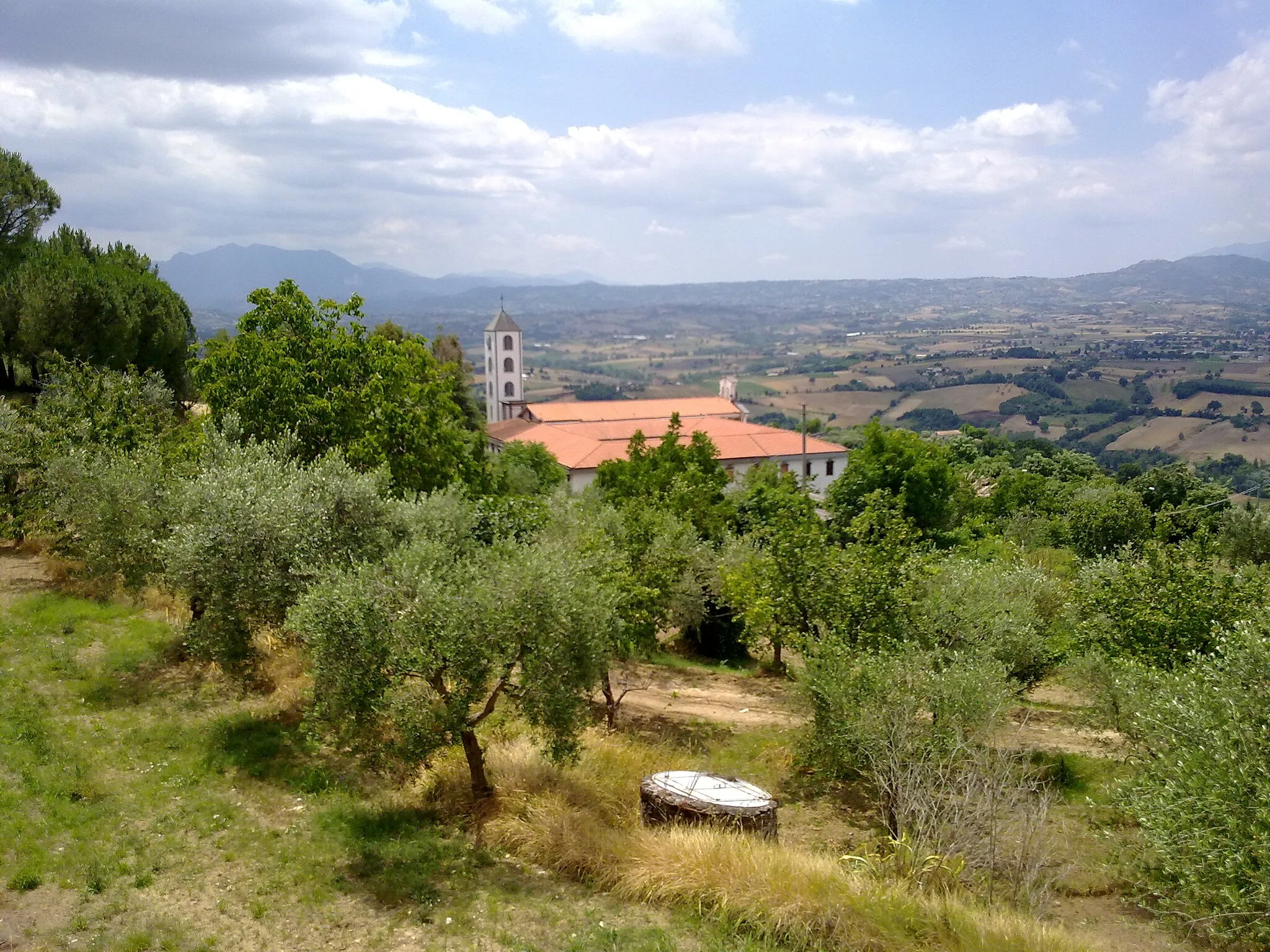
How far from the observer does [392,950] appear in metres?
9.81

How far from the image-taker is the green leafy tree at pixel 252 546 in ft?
45.1

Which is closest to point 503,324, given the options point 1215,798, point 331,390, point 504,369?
point 504,369

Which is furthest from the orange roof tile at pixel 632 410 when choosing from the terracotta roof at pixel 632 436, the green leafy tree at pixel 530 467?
the green leafy tree at pixel 530 467

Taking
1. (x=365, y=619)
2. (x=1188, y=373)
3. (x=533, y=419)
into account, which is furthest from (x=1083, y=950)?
(x=1188, y=373)

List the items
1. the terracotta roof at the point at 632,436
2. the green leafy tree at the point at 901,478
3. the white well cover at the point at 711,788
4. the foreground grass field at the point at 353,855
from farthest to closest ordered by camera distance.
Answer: the terracotta roof at the point at 632,436, the green leafy tree at the point at 901,478, the white well cover at the point at 711,788, the foreground grass field at the point at 353,855

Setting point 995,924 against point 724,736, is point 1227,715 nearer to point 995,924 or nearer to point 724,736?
point 995,924

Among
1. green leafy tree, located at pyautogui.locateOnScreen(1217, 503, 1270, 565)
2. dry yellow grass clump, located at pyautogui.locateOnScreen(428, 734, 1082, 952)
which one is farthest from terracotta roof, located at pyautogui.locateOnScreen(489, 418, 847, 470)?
dry yellow grass clump, located at pyautogui.locateOnScreen(428, 734, 1082, 952)

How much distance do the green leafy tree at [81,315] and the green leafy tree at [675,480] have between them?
17.9 meters

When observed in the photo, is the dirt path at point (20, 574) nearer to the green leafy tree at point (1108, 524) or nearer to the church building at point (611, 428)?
the church building at point (611, 428)

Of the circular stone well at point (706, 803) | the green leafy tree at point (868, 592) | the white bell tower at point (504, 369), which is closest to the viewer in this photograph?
the circular stone well at point (706, 803)

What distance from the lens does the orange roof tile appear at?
8544cm

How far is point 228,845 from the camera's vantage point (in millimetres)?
11734

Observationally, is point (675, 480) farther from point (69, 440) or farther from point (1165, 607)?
point (69, 440)

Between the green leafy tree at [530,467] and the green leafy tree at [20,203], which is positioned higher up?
the green leafy tree at [20,203]
